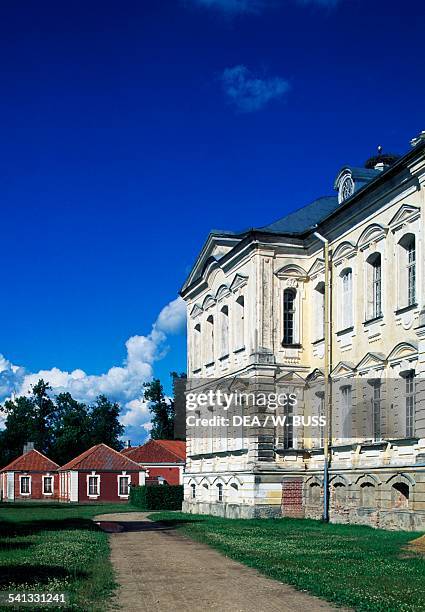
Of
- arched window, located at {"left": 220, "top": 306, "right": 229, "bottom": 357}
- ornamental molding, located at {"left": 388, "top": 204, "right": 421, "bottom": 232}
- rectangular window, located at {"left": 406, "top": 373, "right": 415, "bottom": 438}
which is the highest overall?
ornamental molding, located at {"left": 388, "top": 204, "right": 421, "bottom": 232}

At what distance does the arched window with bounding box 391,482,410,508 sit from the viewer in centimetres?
2309

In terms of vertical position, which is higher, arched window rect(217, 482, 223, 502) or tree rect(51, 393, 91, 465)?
arched window rect(217, 482, 223, 502)

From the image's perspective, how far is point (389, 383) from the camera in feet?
79.7

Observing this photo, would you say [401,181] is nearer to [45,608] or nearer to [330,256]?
[330,256]

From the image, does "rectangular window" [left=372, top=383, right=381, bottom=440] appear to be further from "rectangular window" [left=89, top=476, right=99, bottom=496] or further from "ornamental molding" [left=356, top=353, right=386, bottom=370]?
"rectangular window" [left=89, top=476, right=99, bottom=496]

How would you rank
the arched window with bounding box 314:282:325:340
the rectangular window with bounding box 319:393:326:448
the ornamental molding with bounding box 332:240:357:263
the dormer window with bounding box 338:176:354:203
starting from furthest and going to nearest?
the arched window with bounding box 314:282:325:340 → the rectangular window with bounding box 319:393:326:448 → the dormer window with bounding box 338:176:354:203 → the ornamental molding with bounding box 332:240:357:263

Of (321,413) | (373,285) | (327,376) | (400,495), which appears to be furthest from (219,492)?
(373,285)

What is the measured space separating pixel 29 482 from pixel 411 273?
5542cm

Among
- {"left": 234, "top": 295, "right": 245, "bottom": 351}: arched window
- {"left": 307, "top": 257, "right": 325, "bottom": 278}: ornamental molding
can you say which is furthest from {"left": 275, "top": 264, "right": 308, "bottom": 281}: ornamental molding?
{"left": 234, "top": 295, "right": 245, "bottom": 351}: arched window

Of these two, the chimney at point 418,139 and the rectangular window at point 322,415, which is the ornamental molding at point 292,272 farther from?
the chimney at point 418,139

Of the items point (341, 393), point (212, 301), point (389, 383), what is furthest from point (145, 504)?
point (389, 383)

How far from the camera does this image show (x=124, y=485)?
2434 inches

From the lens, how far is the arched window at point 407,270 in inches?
928

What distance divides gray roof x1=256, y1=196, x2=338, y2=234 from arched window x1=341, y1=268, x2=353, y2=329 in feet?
10.2
